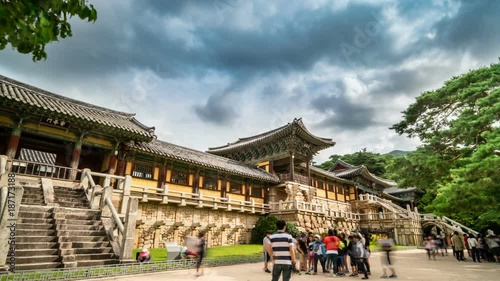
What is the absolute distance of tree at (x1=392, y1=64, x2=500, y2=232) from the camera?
11562 millimetres

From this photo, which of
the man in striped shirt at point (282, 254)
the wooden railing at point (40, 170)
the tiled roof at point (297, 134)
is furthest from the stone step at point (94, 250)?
the tiled roof at point (297, 134)

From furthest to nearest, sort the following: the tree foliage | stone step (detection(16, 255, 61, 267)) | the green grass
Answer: the tree foliage
the green grass
stone step (detection(16, 255, 61, 267))

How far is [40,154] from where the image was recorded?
17.6 metres

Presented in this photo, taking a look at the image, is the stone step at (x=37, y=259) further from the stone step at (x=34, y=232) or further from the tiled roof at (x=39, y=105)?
the tiled roof at (x=39, y=105)

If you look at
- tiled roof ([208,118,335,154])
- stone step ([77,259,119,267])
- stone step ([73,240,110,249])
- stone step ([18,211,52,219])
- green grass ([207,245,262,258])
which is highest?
tiled roof ([208,118,335,154])

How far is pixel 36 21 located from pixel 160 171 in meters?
16.3

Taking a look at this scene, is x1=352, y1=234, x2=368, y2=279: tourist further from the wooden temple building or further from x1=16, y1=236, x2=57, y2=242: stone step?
x1=16, y1=236, x2=57, y2=242: stone step

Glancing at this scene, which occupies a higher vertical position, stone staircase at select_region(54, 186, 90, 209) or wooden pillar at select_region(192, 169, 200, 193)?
wooden pillar at select_region(192, 169, 200, 193)

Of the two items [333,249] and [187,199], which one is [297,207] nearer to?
[187,199]

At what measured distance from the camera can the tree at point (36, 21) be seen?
3.23 m

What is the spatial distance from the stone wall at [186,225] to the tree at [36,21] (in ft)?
44.9

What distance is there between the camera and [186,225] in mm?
18031

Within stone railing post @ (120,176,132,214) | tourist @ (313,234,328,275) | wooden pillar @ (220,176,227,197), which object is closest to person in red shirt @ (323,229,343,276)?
tourist @ (313,234,328,275)

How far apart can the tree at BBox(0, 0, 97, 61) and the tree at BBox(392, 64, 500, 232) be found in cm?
1419
